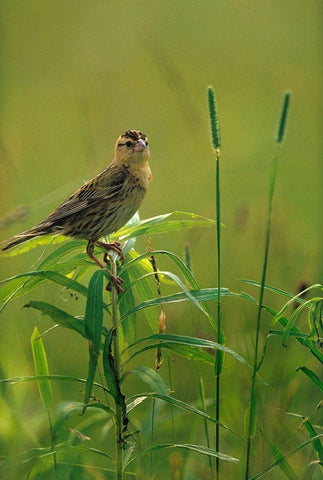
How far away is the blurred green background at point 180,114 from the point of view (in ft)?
15.7

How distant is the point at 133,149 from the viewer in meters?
3.50

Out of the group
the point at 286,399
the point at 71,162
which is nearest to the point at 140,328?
the point at 286,399

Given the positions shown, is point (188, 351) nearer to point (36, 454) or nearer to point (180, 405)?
point (180, 405)

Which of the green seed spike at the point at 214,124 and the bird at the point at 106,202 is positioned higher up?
the green seed spike at the point at 214,124

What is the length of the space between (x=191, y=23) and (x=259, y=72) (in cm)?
147

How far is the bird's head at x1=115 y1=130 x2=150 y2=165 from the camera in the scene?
3.50 metres

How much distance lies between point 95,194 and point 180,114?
15.0 feet

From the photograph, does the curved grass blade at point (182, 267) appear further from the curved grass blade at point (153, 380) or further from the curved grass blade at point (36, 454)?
the curved grass blade at point (36, 454)

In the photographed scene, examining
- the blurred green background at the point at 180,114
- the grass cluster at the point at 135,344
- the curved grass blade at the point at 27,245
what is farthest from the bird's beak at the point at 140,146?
the grass cluster at the point at 135,344

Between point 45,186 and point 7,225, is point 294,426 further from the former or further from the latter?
point 45,186

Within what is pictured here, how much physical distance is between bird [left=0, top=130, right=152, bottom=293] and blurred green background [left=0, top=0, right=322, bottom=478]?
61 cm

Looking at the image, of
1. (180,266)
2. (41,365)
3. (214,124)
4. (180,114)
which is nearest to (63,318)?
(41,365)

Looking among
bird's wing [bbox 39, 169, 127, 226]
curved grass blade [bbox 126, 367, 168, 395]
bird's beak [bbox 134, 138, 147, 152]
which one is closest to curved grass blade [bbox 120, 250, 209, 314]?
curved grass blade [bbox 126, 367, 168, 395]

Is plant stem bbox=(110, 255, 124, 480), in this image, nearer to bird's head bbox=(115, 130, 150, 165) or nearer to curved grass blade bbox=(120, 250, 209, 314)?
curved grass blade bbox=(120, 250, 209, 314)
